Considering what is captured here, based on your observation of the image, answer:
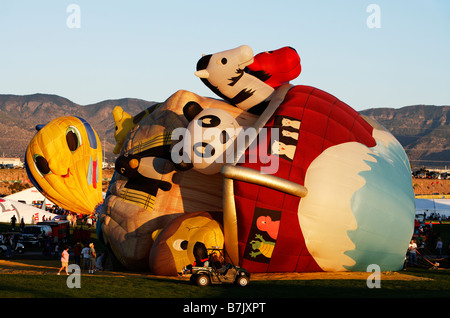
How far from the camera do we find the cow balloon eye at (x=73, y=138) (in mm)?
24703

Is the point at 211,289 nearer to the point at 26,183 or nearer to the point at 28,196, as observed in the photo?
the point at 28,196

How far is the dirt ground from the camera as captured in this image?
88250 millimetres

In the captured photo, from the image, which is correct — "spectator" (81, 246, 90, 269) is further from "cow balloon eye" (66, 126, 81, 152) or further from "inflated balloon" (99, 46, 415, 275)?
"cow balloon eye" (66, 126, 81, 152)

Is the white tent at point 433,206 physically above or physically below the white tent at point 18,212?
below

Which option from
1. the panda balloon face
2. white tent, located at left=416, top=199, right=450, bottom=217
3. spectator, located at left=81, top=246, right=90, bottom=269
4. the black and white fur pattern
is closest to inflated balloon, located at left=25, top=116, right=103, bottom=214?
spectator, located at left=81, top=246, right=90, bottom=269

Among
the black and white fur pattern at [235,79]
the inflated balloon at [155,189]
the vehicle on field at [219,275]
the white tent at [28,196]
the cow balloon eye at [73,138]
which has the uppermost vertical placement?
the black and white fur pattern at [235,79]

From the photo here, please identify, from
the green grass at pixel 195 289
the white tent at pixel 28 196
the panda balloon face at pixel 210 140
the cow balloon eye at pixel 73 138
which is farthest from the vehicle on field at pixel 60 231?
the white tent at pixel 28 196

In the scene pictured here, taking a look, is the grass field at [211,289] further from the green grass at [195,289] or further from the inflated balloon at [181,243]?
the inflated balloon at [181,243]

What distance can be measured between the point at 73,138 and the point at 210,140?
8860mm

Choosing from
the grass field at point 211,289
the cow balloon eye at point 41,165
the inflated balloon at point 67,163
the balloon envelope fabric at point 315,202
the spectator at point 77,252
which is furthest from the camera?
the inflated balloon at point 67,163

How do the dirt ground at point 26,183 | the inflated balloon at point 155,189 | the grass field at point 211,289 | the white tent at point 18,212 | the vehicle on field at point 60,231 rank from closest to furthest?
the grass field at point 211,289
the inflated balloon at point 155,189
the vehicle on field at point 60,231
the white tent at point 18,212
the dirt ground at point 26,183

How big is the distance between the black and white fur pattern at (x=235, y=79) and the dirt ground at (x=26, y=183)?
66.1 meters
